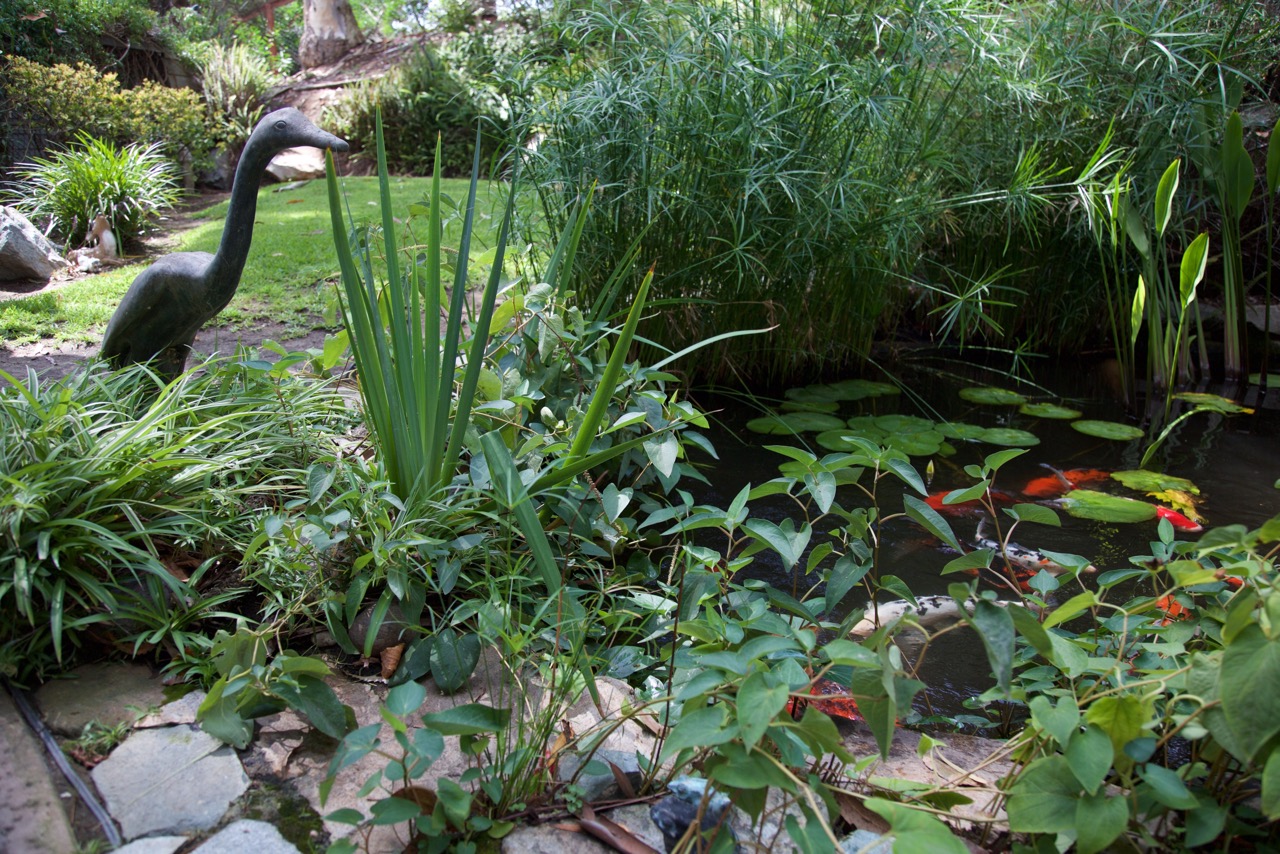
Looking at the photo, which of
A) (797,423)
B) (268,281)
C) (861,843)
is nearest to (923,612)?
(861,843)

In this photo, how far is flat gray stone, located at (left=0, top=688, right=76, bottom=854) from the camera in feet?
3.66

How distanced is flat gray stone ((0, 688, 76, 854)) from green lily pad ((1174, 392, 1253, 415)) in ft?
14.7

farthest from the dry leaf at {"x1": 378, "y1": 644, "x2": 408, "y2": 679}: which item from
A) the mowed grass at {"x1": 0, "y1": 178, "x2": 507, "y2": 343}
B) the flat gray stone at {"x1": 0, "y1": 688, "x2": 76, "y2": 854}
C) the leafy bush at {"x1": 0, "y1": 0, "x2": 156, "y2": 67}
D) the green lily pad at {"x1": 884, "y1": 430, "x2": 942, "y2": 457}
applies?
the leafy bush at {"x1": 0, "y1": 0, "x2": 156, "y2": 67}

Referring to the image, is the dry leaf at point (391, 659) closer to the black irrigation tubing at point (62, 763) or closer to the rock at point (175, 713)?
the rock at point (175, 713)

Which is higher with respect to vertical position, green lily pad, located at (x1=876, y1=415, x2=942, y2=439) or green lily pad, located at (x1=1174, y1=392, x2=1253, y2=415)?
green lily pad, located at (x1=1174, y1=392, x2=1253, y2=415)

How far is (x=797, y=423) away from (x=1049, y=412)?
1.36 meters

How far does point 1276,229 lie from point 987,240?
2.04 meters

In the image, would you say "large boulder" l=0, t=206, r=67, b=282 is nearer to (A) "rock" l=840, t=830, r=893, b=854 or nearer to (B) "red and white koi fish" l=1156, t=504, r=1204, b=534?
(A) "rock" l=840, t=830, r=893, b=854

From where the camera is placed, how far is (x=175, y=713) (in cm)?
142

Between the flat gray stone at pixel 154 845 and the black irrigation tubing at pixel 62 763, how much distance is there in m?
0.02

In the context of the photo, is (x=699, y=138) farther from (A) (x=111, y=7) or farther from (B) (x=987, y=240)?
(A) (x=111, y=7)

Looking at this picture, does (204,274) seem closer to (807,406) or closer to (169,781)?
(169,781)

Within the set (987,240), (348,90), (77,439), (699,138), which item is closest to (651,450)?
(77,439)

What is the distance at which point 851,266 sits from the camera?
11.8 feet
